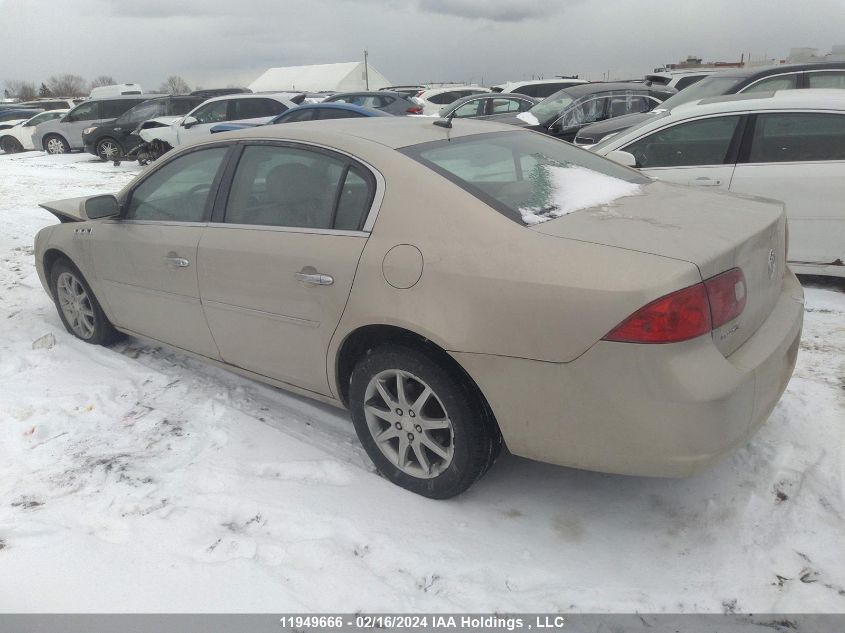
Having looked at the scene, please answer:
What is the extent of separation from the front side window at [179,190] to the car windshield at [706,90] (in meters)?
6.70

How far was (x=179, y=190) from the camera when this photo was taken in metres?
3.84

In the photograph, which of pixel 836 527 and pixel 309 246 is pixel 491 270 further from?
pixel 836 527

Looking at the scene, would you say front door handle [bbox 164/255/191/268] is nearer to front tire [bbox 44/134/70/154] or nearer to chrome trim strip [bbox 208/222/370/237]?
chrome trim strip [bbox 208/222/370/237]

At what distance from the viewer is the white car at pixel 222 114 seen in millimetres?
14547

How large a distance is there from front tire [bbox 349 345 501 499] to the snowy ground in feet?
0.45

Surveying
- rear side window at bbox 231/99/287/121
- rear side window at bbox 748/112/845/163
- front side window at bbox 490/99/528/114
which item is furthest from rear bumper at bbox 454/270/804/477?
front side window at bbox 490/99/528/114

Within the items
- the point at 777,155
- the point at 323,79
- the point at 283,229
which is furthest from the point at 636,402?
the point at 323,79

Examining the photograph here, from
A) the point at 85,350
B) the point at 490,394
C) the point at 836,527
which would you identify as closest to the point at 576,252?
the point at 490,394

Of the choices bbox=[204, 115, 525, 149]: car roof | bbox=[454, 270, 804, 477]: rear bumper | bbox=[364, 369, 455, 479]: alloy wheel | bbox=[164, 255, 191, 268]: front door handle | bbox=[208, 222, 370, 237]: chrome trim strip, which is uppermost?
bbox=[204, 115, 525, 149]: car roof

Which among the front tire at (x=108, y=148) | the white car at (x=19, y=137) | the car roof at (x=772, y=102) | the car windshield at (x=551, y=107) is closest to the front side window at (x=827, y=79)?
the car roof at (x=772, y=102)

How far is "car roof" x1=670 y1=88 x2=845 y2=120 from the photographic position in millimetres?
4957

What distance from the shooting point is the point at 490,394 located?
97.7 inches

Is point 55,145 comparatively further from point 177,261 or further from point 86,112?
point 177,261

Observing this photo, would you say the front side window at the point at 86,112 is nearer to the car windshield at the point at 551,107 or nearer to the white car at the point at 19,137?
the white car at the point at 19,137
